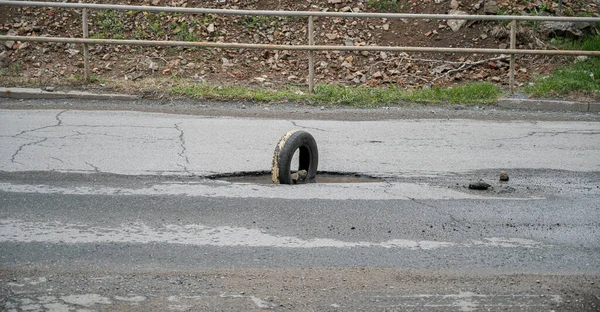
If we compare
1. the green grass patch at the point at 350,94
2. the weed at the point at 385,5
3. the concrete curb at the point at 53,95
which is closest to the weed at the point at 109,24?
the concrete curb at the point at 53,95

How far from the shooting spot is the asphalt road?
5.05 metres

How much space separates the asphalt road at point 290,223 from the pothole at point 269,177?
12cm

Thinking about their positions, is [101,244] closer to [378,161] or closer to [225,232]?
[225,232]

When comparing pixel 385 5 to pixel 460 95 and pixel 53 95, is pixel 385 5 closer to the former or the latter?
pixel 460 95

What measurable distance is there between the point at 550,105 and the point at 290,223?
7666mm

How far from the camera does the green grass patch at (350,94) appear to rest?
12945mm

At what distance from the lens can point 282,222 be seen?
6.54 m

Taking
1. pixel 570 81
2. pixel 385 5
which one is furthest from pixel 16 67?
pixel 570 81

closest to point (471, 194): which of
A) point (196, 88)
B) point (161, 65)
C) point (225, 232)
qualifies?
point (225, 232)

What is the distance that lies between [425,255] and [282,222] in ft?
4.16

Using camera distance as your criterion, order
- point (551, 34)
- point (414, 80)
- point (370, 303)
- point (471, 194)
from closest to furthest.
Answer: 1. point (370, 303)
2. point (471, 194)
3. point (414, 80)
4. point (551, 34)

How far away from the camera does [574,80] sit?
13742 mm

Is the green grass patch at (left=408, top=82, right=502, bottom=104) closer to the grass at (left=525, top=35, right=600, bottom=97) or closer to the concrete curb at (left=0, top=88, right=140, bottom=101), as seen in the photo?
the grass at (left=525, top=35, right=600, bottom=97)

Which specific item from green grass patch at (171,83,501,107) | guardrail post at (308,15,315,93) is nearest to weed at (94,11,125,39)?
green grass patch at (171,83,501,107)
